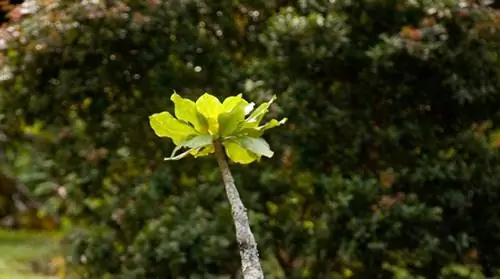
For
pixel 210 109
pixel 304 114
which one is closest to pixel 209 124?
pixel 210 109

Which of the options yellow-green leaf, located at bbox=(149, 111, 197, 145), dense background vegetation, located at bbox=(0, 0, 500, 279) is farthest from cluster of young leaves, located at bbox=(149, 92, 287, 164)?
dense background vegetation, located at bbox=(0, 0, 500, 279)

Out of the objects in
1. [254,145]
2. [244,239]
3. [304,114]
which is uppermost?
[254,145]

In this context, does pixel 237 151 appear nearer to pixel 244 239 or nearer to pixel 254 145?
pixel 254 145

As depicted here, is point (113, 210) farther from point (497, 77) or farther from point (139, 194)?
point (497, 77)

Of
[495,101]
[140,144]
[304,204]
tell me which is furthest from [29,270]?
[495,101]

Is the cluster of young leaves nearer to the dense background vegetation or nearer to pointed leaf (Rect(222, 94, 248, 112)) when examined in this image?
pointed leaf (Rect(222, 94, 248, 112))

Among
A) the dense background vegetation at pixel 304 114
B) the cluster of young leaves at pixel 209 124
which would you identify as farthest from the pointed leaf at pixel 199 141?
the dense background vegetation at pixel 304 114
